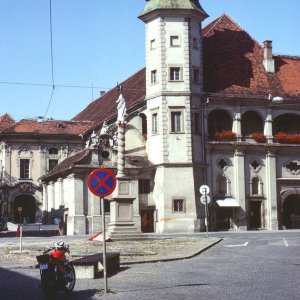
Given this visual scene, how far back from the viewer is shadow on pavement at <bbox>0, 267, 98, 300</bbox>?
12750 mm

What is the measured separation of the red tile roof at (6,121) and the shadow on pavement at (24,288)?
59.3 metres

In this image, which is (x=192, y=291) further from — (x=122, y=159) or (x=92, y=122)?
(x=92, y=122)

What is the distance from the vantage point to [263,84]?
5578 cm

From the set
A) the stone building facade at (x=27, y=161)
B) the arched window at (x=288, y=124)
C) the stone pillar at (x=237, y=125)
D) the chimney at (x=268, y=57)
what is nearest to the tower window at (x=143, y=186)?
the stone pillar at (x=237, y=125)

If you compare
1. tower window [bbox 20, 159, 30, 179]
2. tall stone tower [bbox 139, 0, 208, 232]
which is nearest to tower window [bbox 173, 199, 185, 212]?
tall stone tower [bbox 139, 0, 208, 232]

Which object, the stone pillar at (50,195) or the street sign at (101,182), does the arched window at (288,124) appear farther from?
the street sign at (101,182)

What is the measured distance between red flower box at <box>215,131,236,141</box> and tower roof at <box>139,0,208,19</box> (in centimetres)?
930

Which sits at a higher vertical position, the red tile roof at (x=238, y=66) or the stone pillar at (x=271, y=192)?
the red tile roof at (x=238, y=66)

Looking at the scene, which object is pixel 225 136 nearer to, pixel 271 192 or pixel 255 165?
pixel 255 165

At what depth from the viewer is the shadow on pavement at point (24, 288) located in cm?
1275

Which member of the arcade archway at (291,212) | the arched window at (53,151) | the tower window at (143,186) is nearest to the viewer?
the tower window at (143,186)

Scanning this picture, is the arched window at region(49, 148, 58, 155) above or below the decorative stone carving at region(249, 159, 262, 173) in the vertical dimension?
above

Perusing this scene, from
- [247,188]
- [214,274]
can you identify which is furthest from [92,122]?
[214,274]

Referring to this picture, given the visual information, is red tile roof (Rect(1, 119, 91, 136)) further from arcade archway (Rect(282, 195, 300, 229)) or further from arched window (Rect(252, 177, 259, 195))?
arcade archway (Rect(282, 195, 300, 229))
